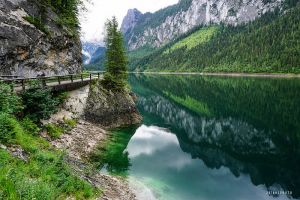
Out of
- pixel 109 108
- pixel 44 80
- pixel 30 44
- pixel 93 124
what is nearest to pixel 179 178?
pixel 93 124

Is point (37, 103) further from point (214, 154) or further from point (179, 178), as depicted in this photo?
point (214, 154)

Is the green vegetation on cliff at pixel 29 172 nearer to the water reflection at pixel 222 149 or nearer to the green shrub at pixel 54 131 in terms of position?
the green shrub at pixel 54 131

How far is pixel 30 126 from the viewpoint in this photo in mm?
27906

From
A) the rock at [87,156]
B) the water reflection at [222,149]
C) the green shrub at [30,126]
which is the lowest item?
the water reflection at [222,149]

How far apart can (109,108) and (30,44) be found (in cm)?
1446

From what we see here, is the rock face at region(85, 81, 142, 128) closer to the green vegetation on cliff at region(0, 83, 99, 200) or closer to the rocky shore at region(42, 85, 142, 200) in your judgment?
the rocky shore at region(42, 85, 142, 200)

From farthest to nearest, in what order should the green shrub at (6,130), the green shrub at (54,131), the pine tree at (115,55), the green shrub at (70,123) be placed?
the pine tree at (115,55) < the green shrub at (70,123) < the green shrub at (54,131) < the green shrub at (6,130)

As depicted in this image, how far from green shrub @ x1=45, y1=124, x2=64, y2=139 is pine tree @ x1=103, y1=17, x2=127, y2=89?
20893 mm

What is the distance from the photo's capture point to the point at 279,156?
3691cm

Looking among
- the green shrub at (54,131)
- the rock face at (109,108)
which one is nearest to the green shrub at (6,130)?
the green shrub at (54,131)

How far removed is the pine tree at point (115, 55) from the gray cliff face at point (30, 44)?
23.5 feet

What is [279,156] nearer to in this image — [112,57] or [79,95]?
[79,95]

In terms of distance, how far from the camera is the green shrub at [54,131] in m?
31.0

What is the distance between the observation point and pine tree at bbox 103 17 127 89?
55.2m
